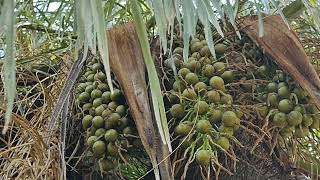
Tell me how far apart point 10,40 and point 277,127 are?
1.56ft

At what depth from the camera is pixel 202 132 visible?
3.03ft

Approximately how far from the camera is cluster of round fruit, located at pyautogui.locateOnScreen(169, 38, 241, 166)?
3.04 ft

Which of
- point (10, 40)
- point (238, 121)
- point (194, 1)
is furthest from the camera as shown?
point (238, 121)

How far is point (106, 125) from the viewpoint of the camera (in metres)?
0.98

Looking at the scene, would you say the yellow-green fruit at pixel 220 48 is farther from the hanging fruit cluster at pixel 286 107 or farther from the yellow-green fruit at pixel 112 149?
the yellow-green fruit at pixel 112 149

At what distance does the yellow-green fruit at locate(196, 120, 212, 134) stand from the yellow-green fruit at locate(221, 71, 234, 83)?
4.1 inches

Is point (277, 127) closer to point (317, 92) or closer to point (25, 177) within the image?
point (317, 92)

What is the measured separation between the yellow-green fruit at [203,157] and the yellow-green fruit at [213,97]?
8cm

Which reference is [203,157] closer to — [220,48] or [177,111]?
[177,111]

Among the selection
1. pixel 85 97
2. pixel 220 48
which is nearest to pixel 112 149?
pixel 85 97

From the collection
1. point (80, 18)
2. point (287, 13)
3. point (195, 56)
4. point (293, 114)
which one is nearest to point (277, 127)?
point (293, 114)

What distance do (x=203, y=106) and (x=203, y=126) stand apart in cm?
4

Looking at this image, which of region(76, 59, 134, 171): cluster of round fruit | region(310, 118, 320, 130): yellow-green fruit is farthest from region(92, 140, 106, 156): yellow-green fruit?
region(310, 118, 320, 130): yellow-green fruit

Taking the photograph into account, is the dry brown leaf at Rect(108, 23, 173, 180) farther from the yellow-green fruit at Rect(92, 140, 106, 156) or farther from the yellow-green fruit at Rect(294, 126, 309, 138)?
the yellow-green fruit at Rect(294, 126, 309, 138)
